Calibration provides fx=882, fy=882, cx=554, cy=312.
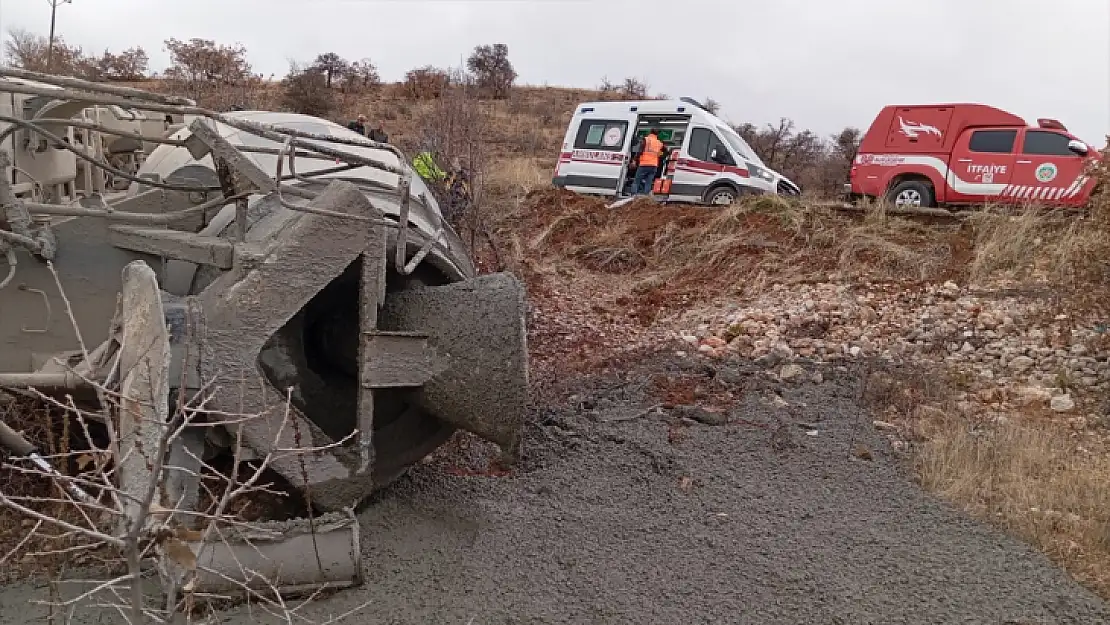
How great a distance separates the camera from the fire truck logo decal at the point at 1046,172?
12227mm

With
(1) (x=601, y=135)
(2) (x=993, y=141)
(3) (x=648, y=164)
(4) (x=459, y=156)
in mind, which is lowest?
(4) (x=459, y=156)

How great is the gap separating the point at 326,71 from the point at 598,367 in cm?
2627

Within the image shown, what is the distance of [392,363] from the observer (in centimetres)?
339

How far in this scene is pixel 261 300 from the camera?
3.13 m

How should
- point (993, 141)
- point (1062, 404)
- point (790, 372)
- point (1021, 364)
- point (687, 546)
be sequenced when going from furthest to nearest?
point (993, 141), point (1021, 364), point (790, 372), point (1062, 404), point (687, 546)

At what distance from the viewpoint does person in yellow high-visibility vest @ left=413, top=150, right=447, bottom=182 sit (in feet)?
29.5

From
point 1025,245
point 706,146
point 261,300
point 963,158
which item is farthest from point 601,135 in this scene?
point 261,300

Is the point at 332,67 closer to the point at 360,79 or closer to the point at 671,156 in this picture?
the point at 360,79

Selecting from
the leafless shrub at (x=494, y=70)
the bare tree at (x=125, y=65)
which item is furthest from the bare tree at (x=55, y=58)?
the leafless shrub at (x=494, y=70)

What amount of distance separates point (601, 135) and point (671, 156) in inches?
62.8

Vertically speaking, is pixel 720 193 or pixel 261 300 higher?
pixel 720 193

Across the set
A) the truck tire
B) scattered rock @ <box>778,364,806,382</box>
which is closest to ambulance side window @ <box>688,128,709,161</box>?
the truck tire

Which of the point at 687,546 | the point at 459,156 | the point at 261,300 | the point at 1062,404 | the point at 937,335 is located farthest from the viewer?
the point at 459,156

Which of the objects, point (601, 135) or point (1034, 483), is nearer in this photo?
point (1034, 483)
